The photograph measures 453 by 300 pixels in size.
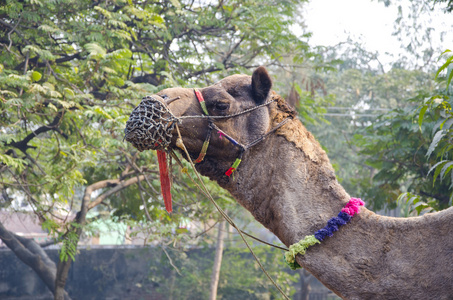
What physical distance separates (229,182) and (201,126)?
1.33 ft

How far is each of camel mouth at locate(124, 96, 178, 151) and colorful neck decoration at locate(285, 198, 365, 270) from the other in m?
1.00

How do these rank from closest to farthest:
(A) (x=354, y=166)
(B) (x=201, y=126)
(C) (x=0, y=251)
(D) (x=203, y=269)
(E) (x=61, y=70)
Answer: (B) (x=201, y=126), (E) (x=61, y=70), (C) (x=0, y=251), (D) (x=203, y=269), (A) (x=354, y=166)

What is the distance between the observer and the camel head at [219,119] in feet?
9.02

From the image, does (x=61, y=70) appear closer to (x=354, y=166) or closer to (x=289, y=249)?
(x=289, y=249)

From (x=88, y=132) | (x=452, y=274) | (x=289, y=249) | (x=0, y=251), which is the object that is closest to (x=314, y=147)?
(x=289, y=249)

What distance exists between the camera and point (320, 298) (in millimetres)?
17203

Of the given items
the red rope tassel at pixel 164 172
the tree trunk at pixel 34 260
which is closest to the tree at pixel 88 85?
the tree trunk at pixel 34 260

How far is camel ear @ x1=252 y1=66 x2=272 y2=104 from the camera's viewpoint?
282 centimetres

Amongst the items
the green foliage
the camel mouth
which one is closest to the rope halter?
the camel mouth

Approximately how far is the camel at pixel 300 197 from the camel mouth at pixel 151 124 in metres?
0.01

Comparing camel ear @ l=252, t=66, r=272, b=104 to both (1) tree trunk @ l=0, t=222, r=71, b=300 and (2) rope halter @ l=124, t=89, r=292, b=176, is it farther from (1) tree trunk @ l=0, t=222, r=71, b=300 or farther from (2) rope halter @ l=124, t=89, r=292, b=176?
(1) tree trunk @ l=0, t=222, r=71, b=300

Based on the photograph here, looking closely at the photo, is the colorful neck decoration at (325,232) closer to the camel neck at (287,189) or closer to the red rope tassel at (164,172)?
the camel neck at (287,189)

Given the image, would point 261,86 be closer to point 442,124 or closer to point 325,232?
point 325,232

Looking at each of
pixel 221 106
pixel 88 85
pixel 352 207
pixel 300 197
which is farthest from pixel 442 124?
pixel 88 85
